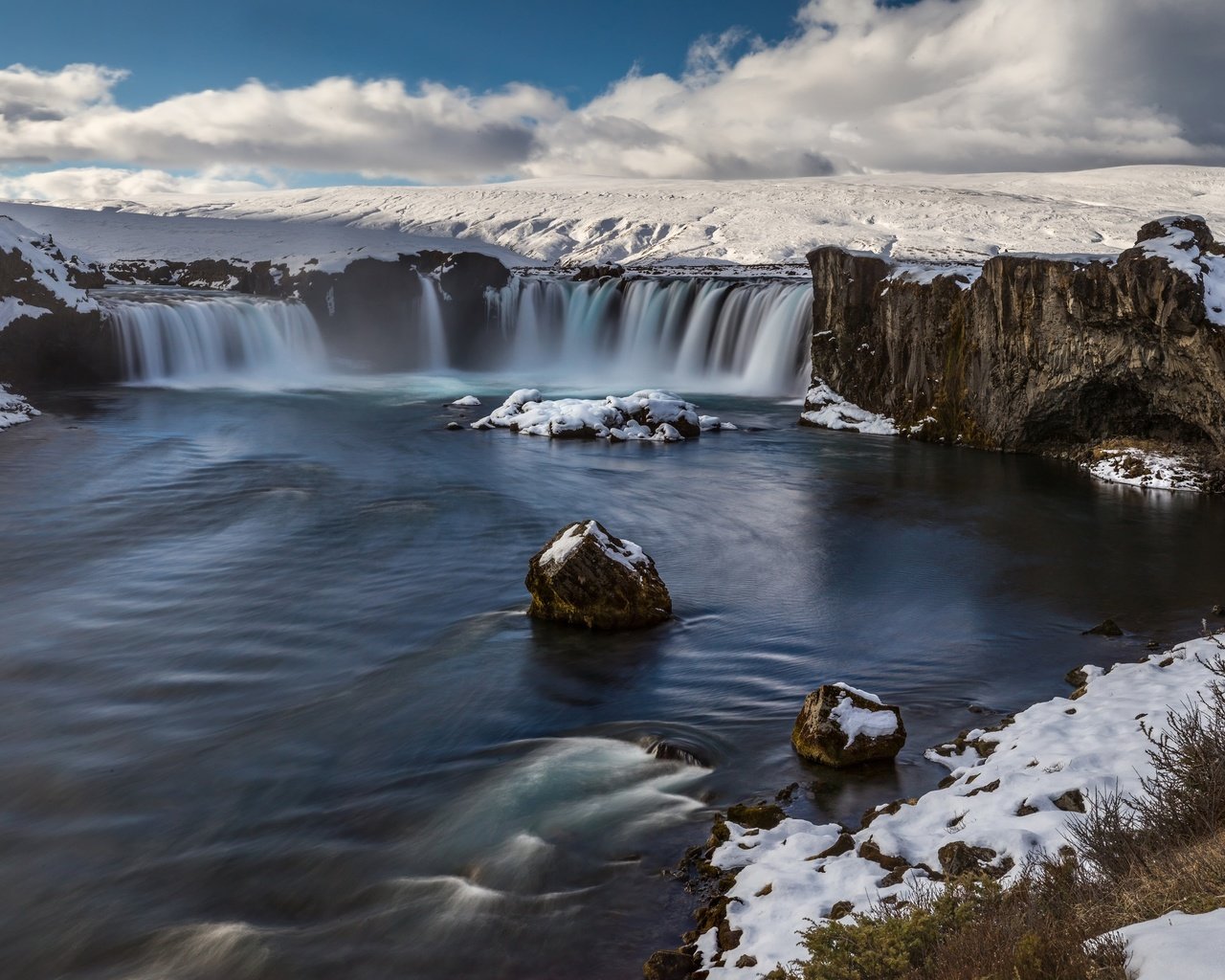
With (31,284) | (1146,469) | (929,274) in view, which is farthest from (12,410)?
(1146,469)

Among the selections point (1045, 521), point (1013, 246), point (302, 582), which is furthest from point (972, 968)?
point (1013, 246)

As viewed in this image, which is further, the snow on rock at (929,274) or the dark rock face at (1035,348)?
the snow on rock at (929,274)

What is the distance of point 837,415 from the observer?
31.7 metres

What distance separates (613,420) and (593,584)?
18.7 meters

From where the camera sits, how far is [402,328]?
→ 53062mm

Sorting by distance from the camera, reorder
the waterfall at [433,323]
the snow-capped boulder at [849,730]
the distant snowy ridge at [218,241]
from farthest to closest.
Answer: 1. the distant snowy ridge at [218,241]
2. the waterfall at [433,323]
3. the snow-capped boulder at [849,730]

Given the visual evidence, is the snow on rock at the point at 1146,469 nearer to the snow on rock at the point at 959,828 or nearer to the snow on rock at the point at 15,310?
the snow on rock at the point at 959,828

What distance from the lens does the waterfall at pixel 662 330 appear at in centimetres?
4031

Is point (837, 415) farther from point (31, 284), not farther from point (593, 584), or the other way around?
point (31, 284)

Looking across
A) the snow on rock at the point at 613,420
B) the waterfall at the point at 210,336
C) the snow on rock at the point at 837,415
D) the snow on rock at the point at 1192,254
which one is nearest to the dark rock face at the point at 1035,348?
the snow on rock at the point at 1192,254

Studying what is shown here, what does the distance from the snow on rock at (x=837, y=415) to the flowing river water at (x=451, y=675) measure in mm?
5825

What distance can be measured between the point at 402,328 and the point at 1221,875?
171ft

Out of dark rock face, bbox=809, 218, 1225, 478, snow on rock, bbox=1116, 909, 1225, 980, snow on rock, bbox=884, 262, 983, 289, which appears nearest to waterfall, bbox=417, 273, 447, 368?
dark rock face, bbox=809, 218, 1225, 478

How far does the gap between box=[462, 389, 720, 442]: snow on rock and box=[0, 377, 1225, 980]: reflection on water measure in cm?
566
